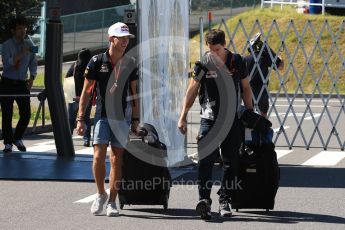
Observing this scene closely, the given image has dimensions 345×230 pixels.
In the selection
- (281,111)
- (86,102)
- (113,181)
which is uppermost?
(86,102)

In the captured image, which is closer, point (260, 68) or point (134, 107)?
point (134, 107)

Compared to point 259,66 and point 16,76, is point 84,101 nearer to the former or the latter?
point 16,76

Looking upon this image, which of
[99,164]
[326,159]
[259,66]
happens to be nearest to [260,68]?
[259,66]

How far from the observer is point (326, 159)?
17109mm

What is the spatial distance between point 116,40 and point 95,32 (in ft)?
117

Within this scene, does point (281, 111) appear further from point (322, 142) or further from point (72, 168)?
point (72, 168)

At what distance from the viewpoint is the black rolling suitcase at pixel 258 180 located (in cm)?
1117

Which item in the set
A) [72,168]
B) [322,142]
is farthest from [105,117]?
[322,142]

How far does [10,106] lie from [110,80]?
6328 mm

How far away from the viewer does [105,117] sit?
11.0 meters

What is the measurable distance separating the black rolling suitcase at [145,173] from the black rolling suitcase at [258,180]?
73 cm

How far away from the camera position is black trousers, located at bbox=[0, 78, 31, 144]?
1684 cm

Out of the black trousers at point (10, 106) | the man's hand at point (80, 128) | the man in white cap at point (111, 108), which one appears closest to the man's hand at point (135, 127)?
the man in white cap at point (111, 108)

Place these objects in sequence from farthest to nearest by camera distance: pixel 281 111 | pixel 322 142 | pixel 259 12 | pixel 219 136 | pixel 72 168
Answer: pixel 259 12, pixel 281 111, pixel 322 142, pixel 72 168, pixel 219 136
